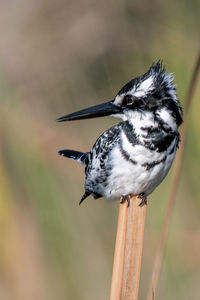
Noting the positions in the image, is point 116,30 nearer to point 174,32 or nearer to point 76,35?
point 76,35

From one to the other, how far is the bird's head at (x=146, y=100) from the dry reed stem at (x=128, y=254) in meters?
0.42

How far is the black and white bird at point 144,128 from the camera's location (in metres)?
2.05

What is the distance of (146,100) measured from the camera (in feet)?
6.72

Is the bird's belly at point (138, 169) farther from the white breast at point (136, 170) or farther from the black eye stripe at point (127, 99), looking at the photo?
the black eye stripe at point (127, 99)

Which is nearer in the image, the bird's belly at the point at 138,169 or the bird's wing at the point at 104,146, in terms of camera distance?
the bird's belly at the point at 138,169

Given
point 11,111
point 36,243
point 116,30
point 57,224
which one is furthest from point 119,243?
point 116,30

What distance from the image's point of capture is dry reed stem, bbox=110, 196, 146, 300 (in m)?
1.67

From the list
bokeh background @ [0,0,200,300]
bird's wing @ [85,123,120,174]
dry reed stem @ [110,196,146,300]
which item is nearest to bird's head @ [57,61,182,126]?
bird's wing @ [85,123,120,174]

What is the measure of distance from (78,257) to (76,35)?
139 centimetres

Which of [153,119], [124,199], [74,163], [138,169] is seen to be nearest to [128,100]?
[153,119]

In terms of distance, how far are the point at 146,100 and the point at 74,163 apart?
1.04 meters

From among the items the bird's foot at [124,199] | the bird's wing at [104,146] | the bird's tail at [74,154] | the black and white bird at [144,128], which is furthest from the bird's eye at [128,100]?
the bird's tail at [74,154]

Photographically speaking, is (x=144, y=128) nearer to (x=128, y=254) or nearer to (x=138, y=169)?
(x=138, y=169)

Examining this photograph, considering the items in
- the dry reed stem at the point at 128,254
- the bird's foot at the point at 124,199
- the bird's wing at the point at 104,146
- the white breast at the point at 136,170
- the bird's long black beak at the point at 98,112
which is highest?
the bird's long black beak at the point at 98,112
